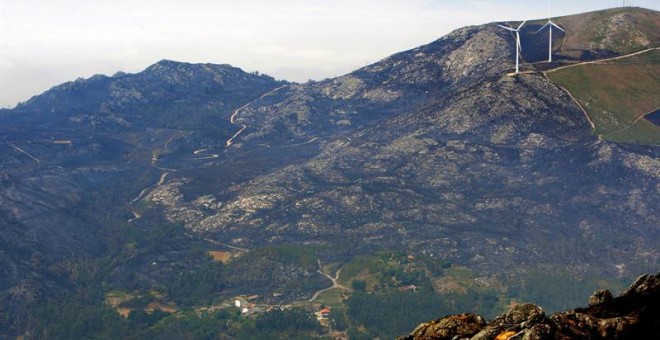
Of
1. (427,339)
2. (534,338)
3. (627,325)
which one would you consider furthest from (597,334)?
(427,339)

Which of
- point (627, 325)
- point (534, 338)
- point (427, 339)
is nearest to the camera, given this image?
point (534, 338)

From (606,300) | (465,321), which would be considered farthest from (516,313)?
(606,300)

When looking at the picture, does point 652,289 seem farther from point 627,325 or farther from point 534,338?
point 534,338

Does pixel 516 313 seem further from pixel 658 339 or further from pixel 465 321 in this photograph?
pixel 658 339

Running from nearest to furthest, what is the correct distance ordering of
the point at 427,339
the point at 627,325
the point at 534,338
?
the point at 534,338 < the point at 627,325 < the point at 427,339

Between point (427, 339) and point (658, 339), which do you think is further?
point (427, 339)

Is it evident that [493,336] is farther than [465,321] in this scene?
No
